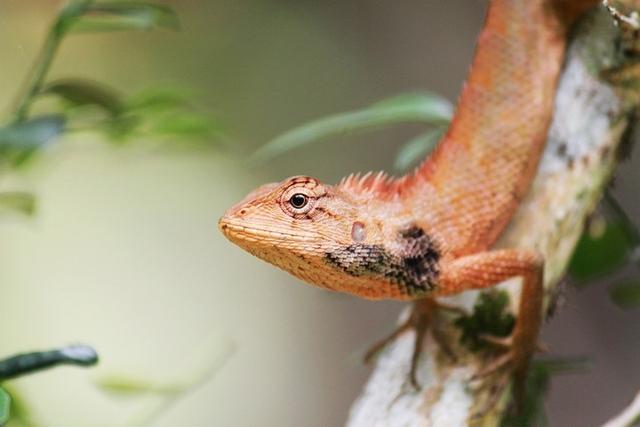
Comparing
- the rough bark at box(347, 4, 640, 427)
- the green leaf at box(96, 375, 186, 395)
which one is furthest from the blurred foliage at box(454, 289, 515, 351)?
the green leaf at box(96, 375, 186, 395)

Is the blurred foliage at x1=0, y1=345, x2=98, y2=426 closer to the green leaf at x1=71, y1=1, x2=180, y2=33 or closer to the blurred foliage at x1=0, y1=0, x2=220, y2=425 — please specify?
the blurred foliage at x1=0, y1=0, x2=220, y2=425

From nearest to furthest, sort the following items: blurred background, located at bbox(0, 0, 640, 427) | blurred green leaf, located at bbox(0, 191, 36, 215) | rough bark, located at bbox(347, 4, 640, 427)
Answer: blurred green leaf, located at bbox(0, 191, 36, 215)
rough bark, located at bbox(347, 4, 640, 427)
blurred background, located at bbox(0, 0, 640, 427)

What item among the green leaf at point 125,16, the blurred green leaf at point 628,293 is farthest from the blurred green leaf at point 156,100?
the blurred green leaf at point 628,293

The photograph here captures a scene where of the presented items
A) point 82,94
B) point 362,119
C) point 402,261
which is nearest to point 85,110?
point 82,94

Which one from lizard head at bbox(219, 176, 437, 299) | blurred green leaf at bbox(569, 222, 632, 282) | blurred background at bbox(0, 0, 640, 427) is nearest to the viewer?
lizard head at bbox(219, 176, 437, 299)

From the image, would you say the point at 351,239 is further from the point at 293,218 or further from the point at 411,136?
the point at 411,136

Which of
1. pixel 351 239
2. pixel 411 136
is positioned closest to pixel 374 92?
pixel 411 136

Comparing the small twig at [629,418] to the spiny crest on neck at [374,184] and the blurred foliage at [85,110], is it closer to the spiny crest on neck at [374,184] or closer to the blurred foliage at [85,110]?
the spiny crest on neck at [374,184]
